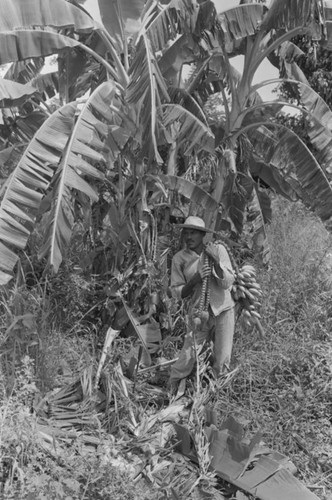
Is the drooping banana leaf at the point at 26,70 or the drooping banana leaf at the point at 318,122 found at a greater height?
the drooping banana leaf at the point at 26,70

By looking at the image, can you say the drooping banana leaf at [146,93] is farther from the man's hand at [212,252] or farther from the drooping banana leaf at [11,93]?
the drooping banana leaf at [11,93]

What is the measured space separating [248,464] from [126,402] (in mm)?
957

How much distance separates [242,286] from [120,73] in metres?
2.37

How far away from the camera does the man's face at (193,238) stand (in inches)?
153

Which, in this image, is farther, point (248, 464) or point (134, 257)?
point (134, 257)

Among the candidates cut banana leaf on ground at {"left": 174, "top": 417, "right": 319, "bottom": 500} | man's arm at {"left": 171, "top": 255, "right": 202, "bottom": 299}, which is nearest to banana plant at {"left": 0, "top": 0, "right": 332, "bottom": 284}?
man's arm at {"left": 171, "top": 255, "right": 202, "bottom": 299}

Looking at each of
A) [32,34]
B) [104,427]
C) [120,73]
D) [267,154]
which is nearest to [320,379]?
[104,427]

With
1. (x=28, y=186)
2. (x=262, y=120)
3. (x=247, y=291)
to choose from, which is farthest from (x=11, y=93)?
(x=262, y=120)

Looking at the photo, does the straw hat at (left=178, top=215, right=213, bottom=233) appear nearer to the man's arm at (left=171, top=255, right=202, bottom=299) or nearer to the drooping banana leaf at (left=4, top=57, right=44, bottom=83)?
the man's arm at (left=171, top=255, right=202, bottom=299)

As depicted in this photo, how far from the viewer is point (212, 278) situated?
383 centimetres

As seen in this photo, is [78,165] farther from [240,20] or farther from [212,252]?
[240,20]

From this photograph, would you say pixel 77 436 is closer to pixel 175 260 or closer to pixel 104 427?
pixel 104 427

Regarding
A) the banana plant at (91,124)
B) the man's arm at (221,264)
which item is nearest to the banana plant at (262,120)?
the banana plant at (91,124)

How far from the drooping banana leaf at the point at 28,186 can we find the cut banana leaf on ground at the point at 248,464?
1704 millimetres
